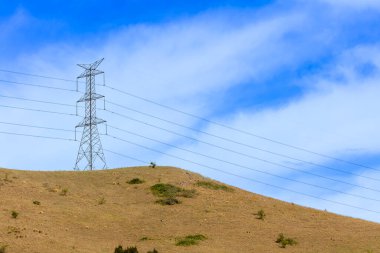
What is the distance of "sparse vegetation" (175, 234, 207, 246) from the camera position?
138 feet

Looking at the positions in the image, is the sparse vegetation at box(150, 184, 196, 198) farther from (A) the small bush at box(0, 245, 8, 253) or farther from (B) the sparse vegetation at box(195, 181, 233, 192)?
(A) the small bush at box(0, 245, 8, 253)

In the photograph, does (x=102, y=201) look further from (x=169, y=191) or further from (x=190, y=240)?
(x=190, y=240)

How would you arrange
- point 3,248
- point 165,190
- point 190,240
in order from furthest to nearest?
point 165,190, point 190,240, point 3,248

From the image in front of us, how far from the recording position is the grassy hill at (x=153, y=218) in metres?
41.6

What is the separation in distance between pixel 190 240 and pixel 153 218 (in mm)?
7289

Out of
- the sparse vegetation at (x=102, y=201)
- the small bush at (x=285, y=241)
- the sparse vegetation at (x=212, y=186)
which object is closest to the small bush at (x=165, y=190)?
the sparse vegetation at (x=212, y=186)

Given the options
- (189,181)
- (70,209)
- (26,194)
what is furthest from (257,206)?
(26,194)

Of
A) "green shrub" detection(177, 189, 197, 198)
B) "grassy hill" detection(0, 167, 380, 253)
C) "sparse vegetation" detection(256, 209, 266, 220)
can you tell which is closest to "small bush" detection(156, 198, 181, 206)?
"grassy hill" detection(0, 167, 380, 253)

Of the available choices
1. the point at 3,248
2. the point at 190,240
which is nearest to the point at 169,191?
Result: the point at 190,240

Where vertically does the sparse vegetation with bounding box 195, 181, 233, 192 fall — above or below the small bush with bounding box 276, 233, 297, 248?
above

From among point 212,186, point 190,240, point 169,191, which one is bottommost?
point 190,240

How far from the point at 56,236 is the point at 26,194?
11255 mm

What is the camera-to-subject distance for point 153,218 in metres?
49.4

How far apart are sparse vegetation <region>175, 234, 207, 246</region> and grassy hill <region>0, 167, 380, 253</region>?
7 centimetres
